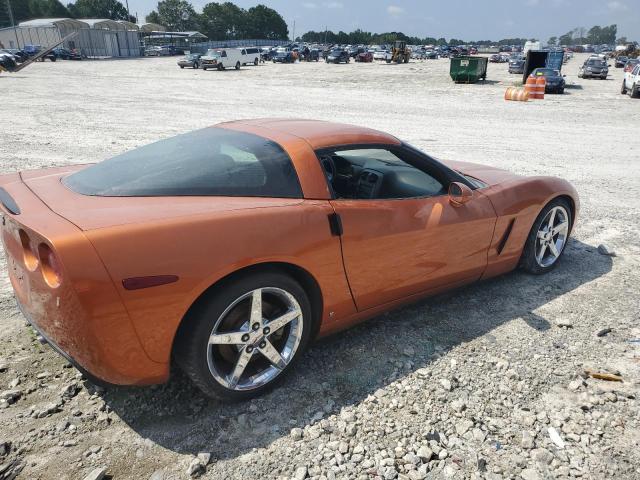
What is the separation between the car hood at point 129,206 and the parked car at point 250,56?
45.8m

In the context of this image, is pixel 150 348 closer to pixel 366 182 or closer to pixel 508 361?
pixel 366 182

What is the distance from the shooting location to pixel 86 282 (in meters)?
1.97

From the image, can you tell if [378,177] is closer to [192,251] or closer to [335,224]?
[335,224]

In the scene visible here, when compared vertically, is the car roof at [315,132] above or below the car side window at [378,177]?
above

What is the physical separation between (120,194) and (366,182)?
1598 millimetres

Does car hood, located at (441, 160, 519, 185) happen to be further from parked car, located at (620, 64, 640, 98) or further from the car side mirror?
parked car, located at (620, 64, 640, 98)

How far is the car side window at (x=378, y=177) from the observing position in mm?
3230

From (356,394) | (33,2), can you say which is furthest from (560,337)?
(33,2)

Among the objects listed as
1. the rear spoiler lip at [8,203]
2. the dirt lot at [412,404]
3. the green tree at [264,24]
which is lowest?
the dirt lot at [412,404]

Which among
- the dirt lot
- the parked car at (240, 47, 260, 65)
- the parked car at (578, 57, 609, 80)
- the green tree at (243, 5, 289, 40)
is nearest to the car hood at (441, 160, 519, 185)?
the dirt lot

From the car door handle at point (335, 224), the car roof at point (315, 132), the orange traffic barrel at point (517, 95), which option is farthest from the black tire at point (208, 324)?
the orange traffic barrel at point (517, 95)

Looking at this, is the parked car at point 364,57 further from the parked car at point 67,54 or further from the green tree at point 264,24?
the green tree at point 264,24

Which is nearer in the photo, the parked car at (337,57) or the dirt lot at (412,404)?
the dirt lot at (412,404)

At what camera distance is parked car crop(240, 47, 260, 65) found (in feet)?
149
